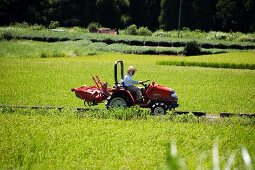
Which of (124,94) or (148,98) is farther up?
(124,94)

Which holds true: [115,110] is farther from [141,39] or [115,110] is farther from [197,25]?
[197,25]

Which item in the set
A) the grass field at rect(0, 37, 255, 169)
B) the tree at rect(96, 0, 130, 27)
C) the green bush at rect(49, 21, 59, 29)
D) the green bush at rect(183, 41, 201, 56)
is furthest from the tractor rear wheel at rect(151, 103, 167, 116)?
the tree at rect(96, 0, 130, 27)

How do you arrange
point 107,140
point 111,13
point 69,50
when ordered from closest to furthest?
point 107,140 < point 69,50 < point 111,13

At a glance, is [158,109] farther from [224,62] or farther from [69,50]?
[69,50]

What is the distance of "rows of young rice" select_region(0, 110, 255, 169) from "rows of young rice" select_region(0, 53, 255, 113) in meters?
4.13

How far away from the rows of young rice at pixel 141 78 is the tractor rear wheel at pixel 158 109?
307 centimetres

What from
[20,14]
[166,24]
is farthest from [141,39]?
[20,14]

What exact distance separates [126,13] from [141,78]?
2429 inches

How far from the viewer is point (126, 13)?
85875 mm

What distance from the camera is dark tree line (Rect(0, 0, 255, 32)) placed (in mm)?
77000

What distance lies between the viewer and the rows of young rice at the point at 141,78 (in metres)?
16.5

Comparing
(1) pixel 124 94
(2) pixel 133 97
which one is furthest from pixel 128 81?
(2) pixel 133 97

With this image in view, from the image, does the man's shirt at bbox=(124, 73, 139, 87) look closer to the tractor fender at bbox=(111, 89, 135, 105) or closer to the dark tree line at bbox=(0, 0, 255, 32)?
the tractor fender at bbox=(111, 89, 135, 105)

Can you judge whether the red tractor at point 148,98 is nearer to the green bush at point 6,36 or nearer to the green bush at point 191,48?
the green bush at point 191,48
